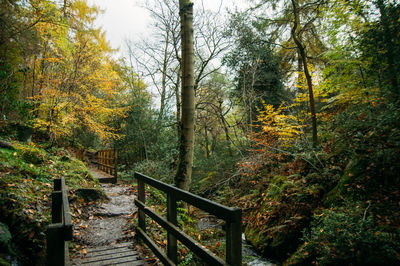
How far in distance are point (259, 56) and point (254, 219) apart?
894 cm

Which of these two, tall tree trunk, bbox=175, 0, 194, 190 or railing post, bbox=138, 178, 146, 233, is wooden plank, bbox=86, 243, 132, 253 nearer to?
railing post, bbox=138, 178, 146, 233

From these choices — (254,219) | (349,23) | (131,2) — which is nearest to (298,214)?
(254,219)

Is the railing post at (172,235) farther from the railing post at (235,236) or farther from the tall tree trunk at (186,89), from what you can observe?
the tall tree trunk at (186,89)

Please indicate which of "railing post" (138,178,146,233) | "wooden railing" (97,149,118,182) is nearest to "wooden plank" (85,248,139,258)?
"railing post" (138,178,146,233)

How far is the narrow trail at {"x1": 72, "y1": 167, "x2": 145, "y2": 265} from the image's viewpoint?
11.5 feet

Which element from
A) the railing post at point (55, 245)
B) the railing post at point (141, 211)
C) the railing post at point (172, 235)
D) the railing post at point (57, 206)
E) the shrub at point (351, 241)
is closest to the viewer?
the railing post at point (55, 245)

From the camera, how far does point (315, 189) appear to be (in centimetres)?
558

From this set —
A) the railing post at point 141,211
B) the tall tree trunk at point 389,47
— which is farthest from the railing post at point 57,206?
the tall tree trunk at point 389,47

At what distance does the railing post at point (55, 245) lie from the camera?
1.64 metres

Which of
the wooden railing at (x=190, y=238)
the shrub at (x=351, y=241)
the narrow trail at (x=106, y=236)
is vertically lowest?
the narrow trail at (x=106, y=236)

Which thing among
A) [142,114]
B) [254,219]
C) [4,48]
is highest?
[4,48]

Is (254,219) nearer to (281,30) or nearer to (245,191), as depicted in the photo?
(245,191)

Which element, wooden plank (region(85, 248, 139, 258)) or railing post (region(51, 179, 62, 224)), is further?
wooden plank (region(85, 248, 139, 258))

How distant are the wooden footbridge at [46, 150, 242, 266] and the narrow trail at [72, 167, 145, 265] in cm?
1
